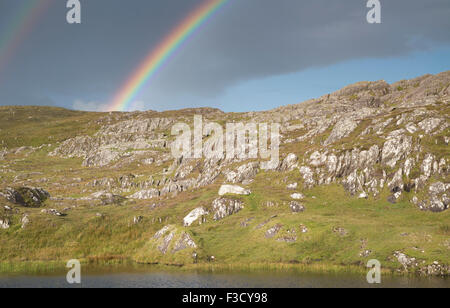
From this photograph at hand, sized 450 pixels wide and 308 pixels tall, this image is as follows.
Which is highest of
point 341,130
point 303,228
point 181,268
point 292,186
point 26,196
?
point 341,130

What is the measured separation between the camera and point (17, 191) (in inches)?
4523

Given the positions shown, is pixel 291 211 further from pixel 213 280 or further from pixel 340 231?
pixel 213 280

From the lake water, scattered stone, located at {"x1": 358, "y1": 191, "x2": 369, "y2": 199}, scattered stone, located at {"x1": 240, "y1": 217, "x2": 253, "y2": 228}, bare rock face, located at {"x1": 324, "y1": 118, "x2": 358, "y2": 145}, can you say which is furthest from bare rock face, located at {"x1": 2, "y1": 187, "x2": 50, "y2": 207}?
bare rock face, located at {"x1": 324, "y1": 118, "x2": 358, "y2": 145}

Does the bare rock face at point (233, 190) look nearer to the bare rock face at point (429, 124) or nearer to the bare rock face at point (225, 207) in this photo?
the bare rock face at point (225, 207)

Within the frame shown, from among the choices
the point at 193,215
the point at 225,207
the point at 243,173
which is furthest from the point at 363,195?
the point at 193,215

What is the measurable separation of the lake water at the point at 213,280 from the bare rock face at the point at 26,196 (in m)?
52.2

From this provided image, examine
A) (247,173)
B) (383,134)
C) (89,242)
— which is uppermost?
(383,134)

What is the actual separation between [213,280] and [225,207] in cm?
4150

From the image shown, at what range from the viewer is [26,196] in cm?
11569

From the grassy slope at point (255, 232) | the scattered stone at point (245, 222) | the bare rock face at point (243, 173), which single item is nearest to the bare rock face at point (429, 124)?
the grassy slope at point (255, 232)
